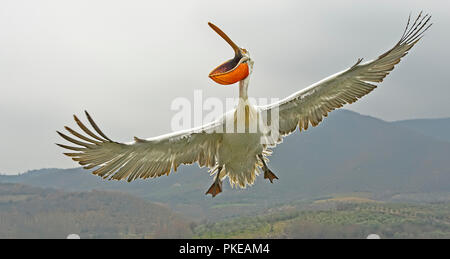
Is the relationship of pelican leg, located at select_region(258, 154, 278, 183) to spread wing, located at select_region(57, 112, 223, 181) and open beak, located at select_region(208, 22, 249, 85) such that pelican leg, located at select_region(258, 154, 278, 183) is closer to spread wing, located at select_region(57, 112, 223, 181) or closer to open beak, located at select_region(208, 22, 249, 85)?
spread wing, located at select_region(57, 112, 223, 181)

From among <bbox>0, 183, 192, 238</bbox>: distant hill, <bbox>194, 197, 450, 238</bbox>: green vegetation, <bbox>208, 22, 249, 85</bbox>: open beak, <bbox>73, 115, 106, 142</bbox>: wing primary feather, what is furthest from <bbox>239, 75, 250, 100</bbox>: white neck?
<bbox>0, 183, 192, 238</bbox>: distant hill

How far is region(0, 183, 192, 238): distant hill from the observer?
11744 centimetres

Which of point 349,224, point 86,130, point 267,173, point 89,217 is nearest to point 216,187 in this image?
point 267,173

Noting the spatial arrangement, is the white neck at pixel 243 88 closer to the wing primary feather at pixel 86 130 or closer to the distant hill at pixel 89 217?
the wing primary feather at pixel 86 130

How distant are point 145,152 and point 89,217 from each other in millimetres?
126872

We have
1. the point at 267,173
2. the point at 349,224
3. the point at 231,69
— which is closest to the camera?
the point at 231,69

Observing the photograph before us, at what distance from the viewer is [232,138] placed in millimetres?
7547

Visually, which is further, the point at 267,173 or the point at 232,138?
the point at 267,173

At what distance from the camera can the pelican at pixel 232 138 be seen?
23.3 feet

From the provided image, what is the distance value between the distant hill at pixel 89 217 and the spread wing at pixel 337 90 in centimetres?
9612

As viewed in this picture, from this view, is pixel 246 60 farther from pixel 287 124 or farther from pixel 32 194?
pixel 32 194

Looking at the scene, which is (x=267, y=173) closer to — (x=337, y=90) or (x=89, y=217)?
(x=337, y=90)

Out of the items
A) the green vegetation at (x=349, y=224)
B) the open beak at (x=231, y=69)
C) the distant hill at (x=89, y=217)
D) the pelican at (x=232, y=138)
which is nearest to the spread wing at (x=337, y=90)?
the pelican at (x=232, y=138)
